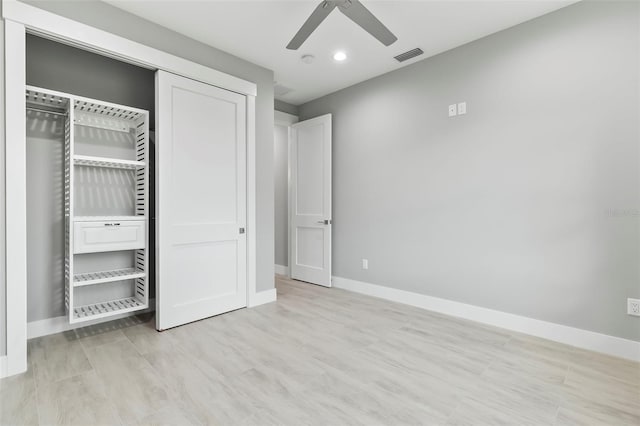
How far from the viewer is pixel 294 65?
354cm

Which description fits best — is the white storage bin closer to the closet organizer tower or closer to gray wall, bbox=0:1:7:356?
the closet organizer tower

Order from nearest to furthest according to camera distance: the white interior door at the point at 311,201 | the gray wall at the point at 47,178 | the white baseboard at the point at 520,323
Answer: the white baseboard at the point at 520,323, the gray wall at the point at 47,178, the white interior door at the point at 311,201

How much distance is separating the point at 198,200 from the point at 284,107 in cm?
242

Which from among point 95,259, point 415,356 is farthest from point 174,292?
point 415,356

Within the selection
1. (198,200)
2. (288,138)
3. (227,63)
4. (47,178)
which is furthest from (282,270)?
(47,178)

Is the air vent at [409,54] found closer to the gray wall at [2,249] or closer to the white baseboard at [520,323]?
the white baseboard at [520,323]

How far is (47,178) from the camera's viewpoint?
265 cm

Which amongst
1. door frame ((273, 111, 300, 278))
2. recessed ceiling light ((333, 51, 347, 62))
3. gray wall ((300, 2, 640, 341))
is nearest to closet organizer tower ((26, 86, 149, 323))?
recessed ceiling light ((333, 51, 347, 62))

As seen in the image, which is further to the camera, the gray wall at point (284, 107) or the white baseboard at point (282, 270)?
the white baseboard at point (282, 270)

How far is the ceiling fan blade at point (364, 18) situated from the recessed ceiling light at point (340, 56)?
1013 mm

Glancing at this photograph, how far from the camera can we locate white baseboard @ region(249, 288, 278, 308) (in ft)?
11.3

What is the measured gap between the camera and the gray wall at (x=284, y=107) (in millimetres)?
4715

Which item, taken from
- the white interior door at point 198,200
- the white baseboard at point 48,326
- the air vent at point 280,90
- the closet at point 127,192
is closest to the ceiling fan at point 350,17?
the white interior door at point 198,200

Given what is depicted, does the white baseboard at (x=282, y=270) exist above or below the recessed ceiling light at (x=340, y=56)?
below
